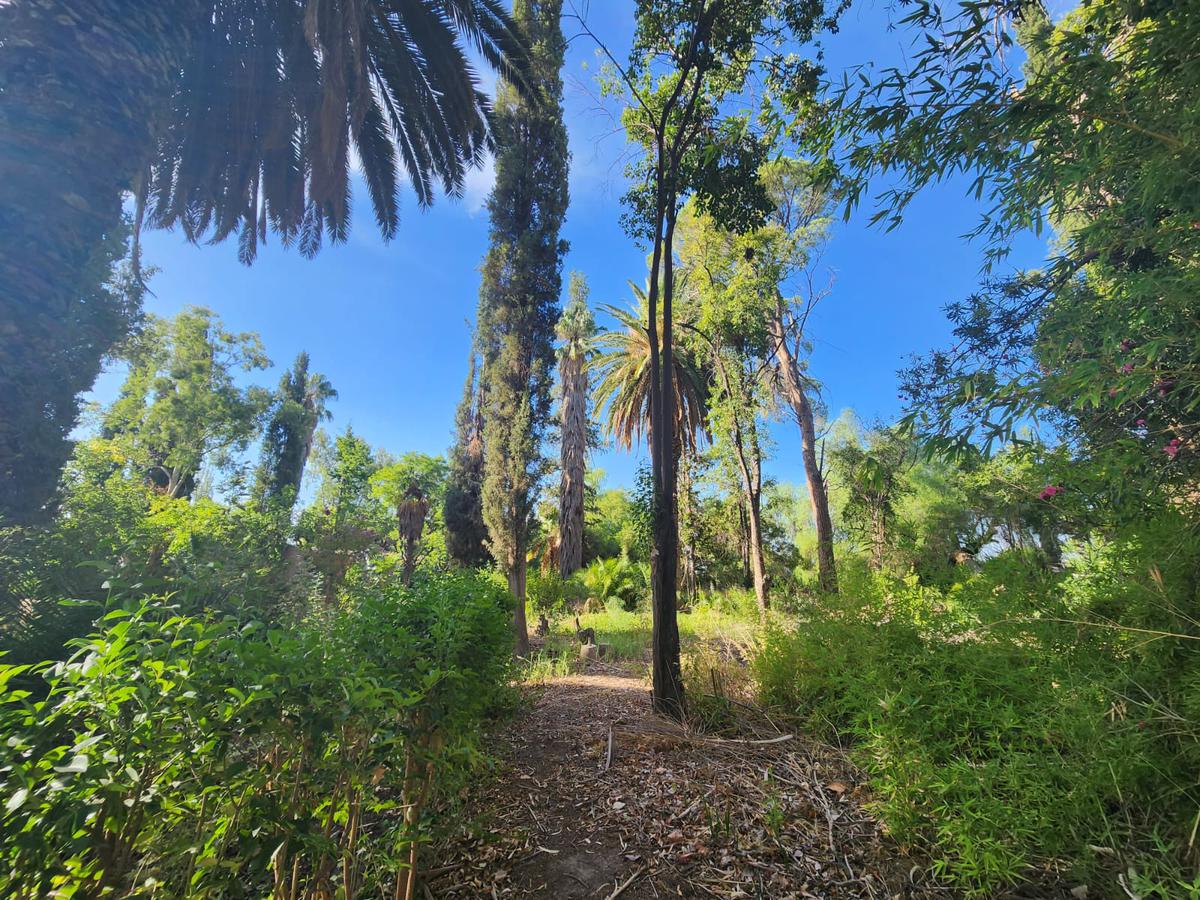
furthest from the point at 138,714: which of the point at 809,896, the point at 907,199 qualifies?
the point at 907,199

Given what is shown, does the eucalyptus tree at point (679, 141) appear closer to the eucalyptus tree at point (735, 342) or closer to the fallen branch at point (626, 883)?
the fallen branch at point (626, 883)

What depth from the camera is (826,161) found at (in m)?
2.91

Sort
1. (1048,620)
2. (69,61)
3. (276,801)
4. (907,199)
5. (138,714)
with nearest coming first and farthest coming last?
1. (138,714)
2. (276,801)
3. (1048,620)
4. (907,199)
5. (69,61)

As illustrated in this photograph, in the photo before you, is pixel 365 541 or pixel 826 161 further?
pixel 365 541

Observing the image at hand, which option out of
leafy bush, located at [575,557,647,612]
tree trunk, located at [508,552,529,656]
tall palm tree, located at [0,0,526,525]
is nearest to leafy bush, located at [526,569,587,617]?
leafy bush, located at [575,557,647,612]

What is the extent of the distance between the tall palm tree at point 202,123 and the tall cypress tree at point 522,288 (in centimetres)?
180

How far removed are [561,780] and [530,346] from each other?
24.2ft

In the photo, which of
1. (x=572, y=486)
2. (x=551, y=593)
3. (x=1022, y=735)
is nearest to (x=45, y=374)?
(x=1022, y=735)

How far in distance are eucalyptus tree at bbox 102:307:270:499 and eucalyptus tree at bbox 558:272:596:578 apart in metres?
12.8

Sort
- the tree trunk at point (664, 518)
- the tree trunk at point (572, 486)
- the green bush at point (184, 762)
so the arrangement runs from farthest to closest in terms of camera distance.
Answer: the tree trunk at point (572, 486) → the tree trunk at point (664, 518) → the green bush at point (184, 762)

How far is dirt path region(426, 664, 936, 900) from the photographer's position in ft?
6.57

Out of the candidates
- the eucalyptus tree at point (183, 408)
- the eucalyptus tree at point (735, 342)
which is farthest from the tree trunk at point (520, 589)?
the eucalyptus tree at point (183, 408)

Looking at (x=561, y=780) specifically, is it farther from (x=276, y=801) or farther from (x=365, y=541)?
(x=365, y=541)

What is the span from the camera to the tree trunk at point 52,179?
9.92ft
